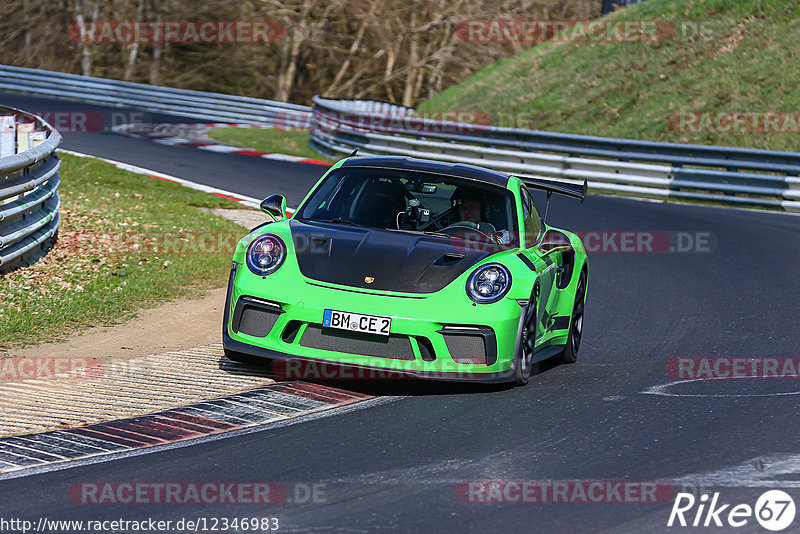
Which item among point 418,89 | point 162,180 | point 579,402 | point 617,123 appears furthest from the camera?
point 418,89

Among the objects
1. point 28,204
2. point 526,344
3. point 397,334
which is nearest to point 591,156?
point 28,204

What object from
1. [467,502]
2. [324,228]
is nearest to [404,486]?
[467,502]

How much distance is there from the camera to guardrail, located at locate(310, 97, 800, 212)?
61.7 feet

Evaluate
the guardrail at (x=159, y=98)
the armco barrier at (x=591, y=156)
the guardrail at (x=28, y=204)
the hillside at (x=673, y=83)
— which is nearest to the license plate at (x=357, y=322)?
the guardrail at (x=28, y=204)

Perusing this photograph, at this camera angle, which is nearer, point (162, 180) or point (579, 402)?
point (579, 402)

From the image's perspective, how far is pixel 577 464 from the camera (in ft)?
17.3

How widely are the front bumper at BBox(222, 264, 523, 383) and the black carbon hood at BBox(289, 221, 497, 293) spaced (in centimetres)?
10

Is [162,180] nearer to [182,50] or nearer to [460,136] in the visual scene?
[460,136]

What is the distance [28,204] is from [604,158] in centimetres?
1367

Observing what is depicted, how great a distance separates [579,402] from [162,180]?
12450 millimetres

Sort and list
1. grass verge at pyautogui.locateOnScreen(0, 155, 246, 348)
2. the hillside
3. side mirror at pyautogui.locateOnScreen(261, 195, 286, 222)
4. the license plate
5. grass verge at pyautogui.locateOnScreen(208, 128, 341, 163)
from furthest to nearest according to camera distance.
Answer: grass verge at pyautogui.locateOnScreen(208, 128, 341, 163)
the hillside
grass verge at pyautogui.locateOnScreen(0, 155, 246, 348)
side mirror at pyautogui.locateOnScreen(261, 195, 286, 222)
the license plate

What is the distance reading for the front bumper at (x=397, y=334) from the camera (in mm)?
6473

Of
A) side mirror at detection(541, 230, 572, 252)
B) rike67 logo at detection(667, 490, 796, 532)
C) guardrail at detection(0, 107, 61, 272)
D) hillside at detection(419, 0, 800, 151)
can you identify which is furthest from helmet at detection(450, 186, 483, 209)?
hillside at detection(419, 0, 800, 151)

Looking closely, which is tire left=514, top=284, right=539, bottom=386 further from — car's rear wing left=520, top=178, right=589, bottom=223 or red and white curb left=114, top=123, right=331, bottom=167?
red and white curb left=114, top=123, right=331, bottom=167
